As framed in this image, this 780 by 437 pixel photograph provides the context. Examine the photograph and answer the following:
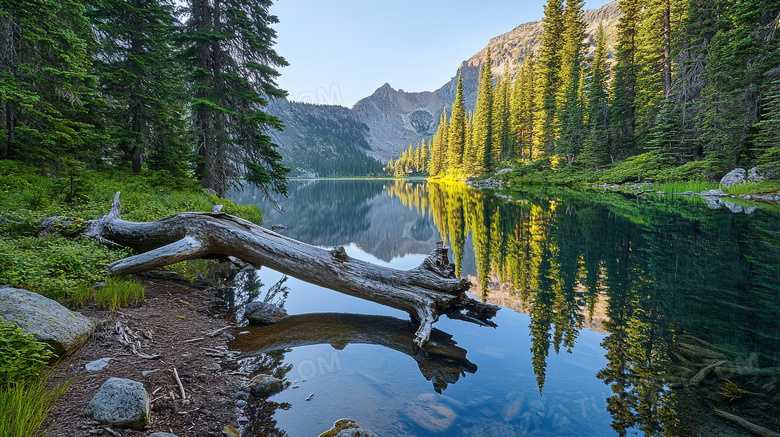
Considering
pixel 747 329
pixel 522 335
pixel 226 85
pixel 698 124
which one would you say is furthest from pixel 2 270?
pixel 698 124

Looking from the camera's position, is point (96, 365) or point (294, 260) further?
point (294, 260)

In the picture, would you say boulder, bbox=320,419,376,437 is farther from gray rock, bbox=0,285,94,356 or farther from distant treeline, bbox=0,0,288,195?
distant treeline, bbox=0,0,288,195

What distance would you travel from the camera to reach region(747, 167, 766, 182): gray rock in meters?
17.3

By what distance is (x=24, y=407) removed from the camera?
7.46 ft

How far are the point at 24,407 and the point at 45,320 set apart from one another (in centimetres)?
128

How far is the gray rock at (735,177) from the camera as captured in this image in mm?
18375

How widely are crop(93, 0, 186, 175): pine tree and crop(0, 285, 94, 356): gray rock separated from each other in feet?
38.3

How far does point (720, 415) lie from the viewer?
3.06 metres

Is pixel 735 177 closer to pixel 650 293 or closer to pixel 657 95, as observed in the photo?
pixel 657 95

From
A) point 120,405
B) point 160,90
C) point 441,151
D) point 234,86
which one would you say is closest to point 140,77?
point 160,90

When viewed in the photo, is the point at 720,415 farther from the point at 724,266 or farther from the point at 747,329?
the point at 724,266

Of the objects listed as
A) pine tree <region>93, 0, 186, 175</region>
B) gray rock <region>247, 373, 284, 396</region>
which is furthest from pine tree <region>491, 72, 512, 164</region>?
gray rock <region>247, 373, 284, 396</region>

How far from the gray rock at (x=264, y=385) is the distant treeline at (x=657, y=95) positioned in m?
24.1

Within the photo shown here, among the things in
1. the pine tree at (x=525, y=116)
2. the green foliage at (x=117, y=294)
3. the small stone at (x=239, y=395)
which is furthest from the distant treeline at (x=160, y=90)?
the pine tree at (x=525, y=116)
